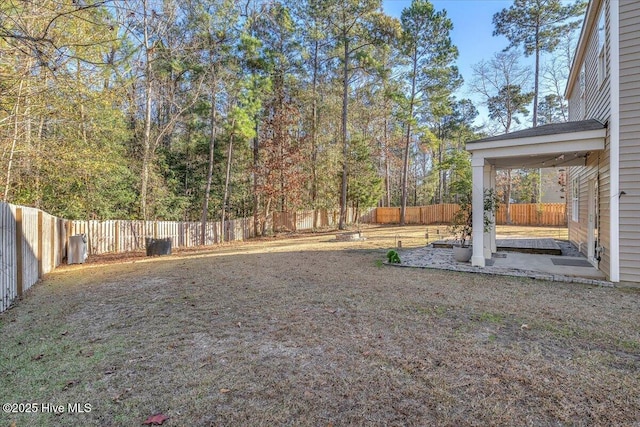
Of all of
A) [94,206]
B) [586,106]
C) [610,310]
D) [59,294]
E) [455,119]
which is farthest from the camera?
[455,119]

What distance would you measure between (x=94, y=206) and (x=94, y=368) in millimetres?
10885

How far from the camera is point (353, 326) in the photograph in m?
3.59

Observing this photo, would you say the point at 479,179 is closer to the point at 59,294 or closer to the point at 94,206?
the point at 59,294

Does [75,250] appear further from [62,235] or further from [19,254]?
[19,254]

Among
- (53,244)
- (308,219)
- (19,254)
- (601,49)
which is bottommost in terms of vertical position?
(53,244)

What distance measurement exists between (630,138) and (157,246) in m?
11.6

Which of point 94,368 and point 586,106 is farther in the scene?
point 586,106

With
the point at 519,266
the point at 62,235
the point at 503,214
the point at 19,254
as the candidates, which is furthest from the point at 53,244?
the point at 503,214

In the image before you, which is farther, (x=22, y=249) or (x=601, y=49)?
(x=601, y=49)

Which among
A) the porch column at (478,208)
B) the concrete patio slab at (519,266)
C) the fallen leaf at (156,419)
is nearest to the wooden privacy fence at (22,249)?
the fallen leaf at (156,419)

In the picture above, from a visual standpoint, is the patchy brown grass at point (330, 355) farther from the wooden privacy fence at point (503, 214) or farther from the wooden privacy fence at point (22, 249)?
the wooden privacy fence at point (503, 214)

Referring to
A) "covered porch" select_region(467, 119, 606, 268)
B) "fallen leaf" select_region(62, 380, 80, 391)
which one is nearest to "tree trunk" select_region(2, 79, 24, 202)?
"fallen leaf" select_region(62, 380, 80, 391)

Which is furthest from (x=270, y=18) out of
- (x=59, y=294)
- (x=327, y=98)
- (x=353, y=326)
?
(x=353, y=326)

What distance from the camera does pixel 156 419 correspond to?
200 centimetres
